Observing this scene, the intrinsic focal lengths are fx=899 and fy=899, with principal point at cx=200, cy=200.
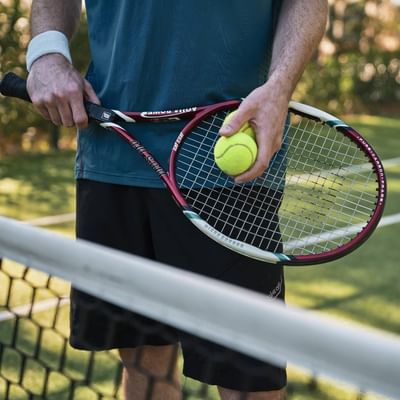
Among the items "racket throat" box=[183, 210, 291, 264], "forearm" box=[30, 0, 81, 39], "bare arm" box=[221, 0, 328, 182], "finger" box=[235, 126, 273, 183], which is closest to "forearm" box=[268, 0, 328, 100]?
"bare arm" box=[221, 0, 328, 182]

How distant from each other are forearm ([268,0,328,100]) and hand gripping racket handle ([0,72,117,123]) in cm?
36

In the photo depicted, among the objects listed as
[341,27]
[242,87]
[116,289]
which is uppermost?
[341,27]

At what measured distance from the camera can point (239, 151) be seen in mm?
1684

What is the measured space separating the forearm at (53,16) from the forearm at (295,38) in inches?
21.7

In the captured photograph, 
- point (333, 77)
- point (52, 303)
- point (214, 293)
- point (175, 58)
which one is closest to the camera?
point (214, 293)

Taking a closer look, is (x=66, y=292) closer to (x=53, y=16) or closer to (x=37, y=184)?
(x=53, y=16)

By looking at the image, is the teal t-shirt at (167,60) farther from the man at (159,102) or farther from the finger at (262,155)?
the finger at (262,155)

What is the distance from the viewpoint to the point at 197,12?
1.83 meters

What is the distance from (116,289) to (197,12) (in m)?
0.77

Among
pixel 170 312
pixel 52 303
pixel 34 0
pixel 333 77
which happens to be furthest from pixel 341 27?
pixel 170 312

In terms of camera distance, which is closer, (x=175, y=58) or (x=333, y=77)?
(x=175, y=58)

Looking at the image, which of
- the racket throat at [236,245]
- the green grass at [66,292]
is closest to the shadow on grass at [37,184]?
the green grass at [66,292]

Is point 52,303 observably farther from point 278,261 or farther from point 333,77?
point 333,77

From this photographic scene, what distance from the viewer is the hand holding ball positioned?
5.54 feet
